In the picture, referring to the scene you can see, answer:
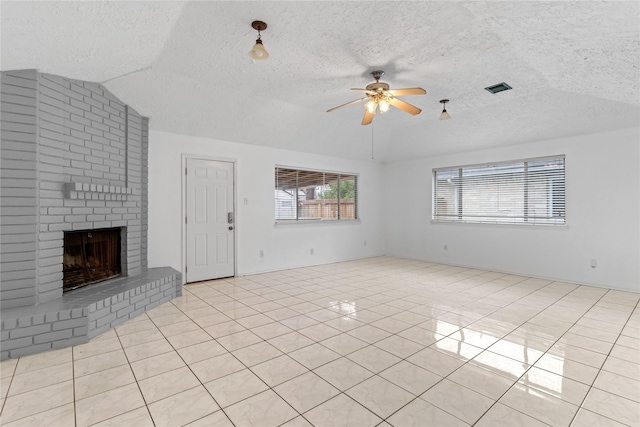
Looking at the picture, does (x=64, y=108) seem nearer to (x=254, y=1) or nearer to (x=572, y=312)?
(x=254, y=1)

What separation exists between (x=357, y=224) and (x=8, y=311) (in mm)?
5849

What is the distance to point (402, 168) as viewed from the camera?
7.44 m

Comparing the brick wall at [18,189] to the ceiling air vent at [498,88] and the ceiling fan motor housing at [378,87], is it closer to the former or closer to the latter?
the ceiling fan motor housing at [378,87]

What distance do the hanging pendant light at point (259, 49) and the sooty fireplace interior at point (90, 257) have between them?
8.93 ft

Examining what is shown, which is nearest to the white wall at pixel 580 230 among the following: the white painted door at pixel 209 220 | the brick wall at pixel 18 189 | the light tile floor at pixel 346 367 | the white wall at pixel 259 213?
the light tile floor at pixel 346 367

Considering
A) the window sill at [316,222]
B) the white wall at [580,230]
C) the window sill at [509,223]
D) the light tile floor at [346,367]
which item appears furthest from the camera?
the window sill at [316,222]

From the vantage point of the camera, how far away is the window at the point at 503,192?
5285 mm

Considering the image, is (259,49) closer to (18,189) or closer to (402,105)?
(402,105)

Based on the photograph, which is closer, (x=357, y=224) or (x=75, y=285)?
(x=75, y=285)

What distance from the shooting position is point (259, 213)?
18.6 ft

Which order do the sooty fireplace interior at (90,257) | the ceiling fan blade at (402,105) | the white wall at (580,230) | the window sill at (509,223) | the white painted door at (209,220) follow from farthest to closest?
the window sill at (509,223), the white painted door at (209,220), the white wall at (580,230), the ceiling fan blade at (402,105), the sooty fireplace interior at (90,257)

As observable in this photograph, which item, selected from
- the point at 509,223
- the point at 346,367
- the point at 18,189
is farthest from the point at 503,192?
the point at 18,189

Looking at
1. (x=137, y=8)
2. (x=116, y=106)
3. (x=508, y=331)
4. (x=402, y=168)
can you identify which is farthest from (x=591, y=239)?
(x=116, y=106)

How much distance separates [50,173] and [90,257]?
3.52 ft
